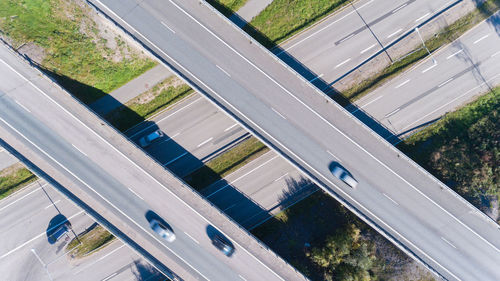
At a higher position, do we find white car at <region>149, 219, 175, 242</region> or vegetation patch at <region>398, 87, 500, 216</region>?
white car at <region>149, 219, 175, 242</region>

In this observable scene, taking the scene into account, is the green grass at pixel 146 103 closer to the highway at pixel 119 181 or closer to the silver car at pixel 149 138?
the silver car at pixel 149 138

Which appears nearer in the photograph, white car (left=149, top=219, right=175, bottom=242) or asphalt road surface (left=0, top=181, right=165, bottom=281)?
white car (left=149, top=219, right=175, bottom=242)

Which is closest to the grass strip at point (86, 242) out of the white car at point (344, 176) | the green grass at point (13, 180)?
the green grass at point (13, 180)

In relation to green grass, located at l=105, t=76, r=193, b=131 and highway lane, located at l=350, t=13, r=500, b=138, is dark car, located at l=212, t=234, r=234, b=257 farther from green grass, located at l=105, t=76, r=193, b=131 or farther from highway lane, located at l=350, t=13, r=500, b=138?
highway lane, located at l=350, t=13, r=500, b=138

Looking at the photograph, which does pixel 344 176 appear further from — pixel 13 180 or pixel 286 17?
pixel 13 180

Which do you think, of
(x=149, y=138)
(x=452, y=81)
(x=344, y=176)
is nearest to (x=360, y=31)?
(x=452, y=81)

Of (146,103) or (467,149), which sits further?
(146,103)

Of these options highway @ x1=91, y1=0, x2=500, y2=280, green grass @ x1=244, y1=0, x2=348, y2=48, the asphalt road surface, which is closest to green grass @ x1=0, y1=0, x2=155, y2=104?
highway @ x1=91, y1=0, x2=500, y2=280
